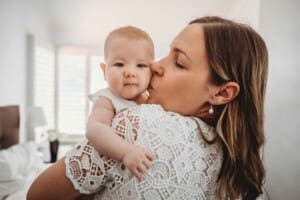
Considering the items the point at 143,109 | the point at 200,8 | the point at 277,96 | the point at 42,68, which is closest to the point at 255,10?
the point at 277,96

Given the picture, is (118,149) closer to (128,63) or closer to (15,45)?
(128,63)

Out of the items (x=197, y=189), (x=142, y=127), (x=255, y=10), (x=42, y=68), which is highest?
(x=255, y=10)

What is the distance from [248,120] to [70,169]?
0.46 meters

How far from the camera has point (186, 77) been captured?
79cm

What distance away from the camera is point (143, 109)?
76cm

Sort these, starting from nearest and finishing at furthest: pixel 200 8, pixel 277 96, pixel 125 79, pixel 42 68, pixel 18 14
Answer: pixel 125 79
pixel 277 96
pixel 18 14
pixel 200 8
pixel 42 68

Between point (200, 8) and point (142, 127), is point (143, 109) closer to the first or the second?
point (142, 127)

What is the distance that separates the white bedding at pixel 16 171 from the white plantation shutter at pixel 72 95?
1.84 meters

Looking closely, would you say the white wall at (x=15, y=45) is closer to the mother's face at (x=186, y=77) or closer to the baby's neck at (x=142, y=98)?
the baby's neck at (x=142, y=98)

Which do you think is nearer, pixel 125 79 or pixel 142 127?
pixel 142 127

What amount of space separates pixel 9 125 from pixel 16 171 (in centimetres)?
64

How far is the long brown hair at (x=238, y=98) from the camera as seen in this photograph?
0.77 meters

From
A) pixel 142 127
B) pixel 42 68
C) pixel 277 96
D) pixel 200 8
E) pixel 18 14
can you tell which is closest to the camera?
pixel 142 127

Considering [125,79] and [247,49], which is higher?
[247,49]
